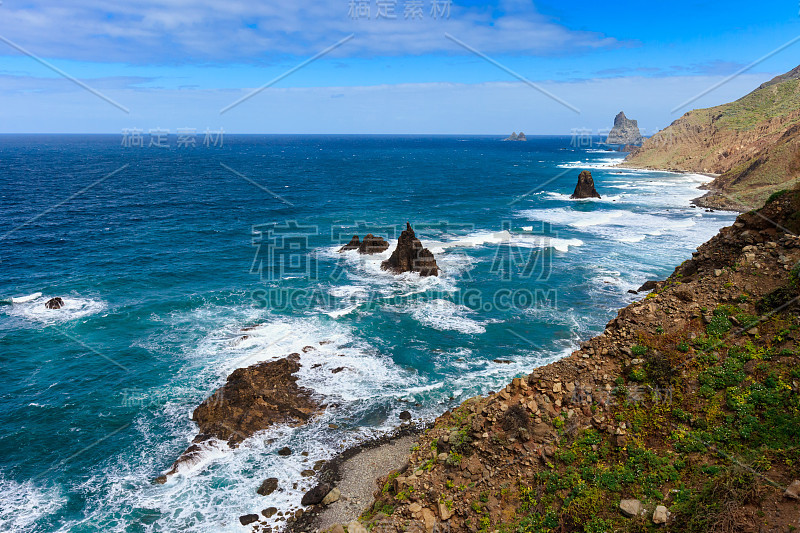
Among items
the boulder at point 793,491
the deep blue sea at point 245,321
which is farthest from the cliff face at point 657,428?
the deep blue sea at point 245,321

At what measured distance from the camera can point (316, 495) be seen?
72.7 feet

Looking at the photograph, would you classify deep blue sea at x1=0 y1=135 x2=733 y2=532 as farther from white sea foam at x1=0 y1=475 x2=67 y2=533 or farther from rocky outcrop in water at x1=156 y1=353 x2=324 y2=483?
rocky outcrop in water at x1=156 y1=353 x2=324 y2=483

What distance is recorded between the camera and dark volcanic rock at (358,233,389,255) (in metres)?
59.0

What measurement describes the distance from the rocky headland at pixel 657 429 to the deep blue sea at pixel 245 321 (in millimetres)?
10579

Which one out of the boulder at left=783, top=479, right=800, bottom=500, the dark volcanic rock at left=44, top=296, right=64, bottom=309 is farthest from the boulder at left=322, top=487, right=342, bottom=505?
the dark volcanic rock at left=44, top=296, right=64, bottom=309

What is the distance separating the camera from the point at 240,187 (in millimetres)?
117750

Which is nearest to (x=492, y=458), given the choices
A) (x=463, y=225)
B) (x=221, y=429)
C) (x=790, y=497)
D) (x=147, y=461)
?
(x=790, y=497)

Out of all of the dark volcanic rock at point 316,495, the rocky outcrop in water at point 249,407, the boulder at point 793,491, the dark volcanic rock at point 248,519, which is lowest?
the dark volcanic rock at point 248,519

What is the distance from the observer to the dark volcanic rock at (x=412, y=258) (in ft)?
168

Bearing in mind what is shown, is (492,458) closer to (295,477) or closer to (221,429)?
(295,477)

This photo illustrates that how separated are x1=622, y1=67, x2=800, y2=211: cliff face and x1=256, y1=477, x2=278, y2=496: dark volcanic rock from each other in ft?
290

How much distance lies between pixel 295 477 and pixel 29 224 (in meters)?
75.9

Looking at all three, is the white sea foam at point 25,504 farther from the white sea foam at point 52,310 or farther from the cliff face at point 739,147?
the cliff face at point 739,147

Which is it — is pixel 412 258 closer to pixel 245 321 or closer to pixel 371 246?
pixel 371 246
